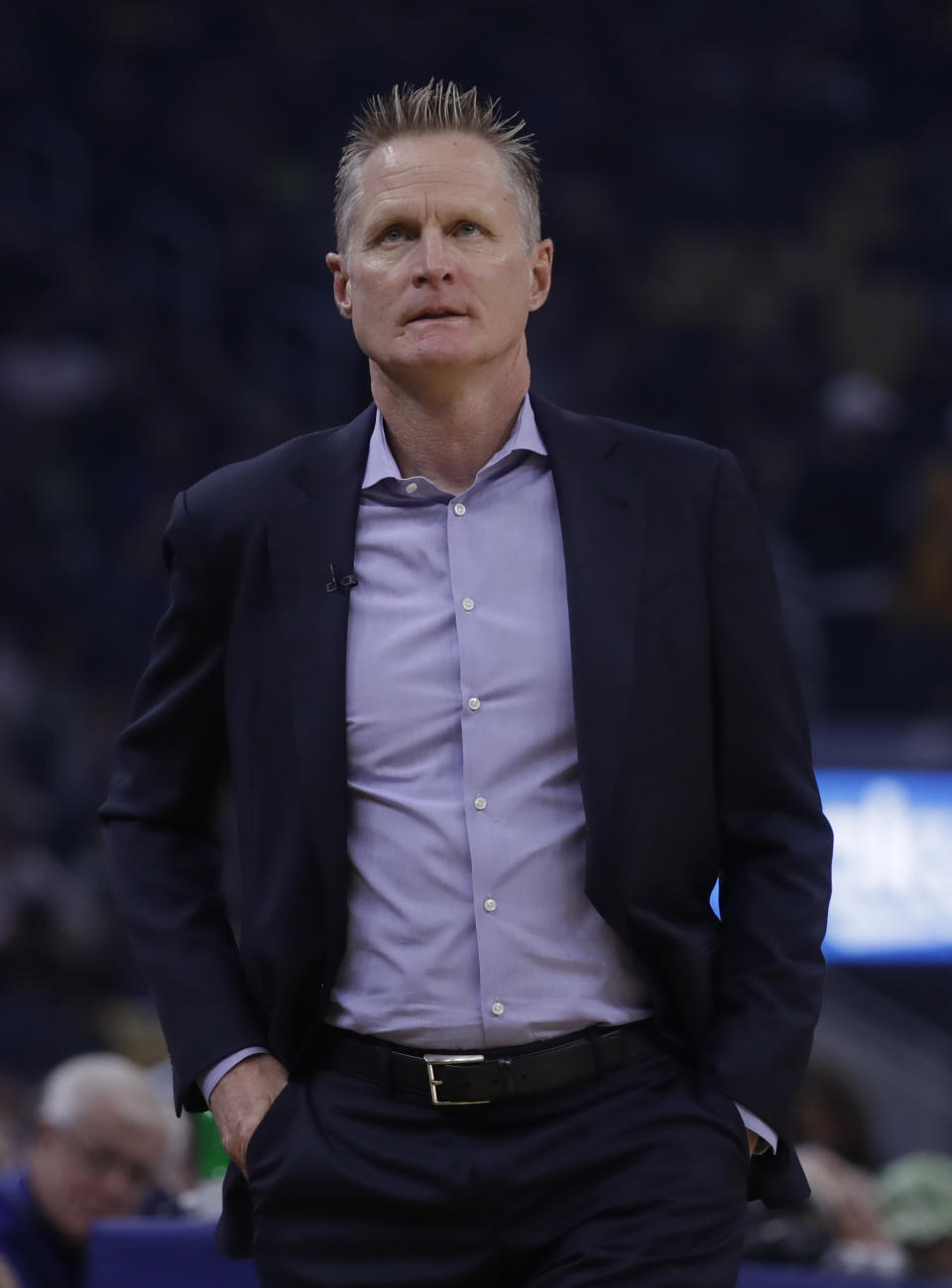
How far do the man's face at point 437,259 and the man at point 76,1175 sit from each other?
6.80 feet

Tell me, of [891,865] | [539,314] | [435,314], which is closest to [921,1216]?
[435,314]

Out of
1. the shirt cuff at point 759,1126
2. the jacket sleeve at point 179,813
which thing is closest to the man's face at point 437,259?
the jacket sleeve at point 179,813

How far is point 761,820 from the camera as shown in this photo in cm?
207

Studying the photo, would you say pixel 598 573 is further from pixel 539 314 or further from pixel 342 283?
pixel 539 314

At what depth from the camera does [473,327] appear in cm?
206

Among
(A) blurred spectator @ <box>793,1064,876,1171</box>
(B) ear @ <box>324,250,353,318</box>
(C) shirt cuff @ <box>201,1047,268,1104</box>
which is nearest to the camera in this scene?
(C) shirt cuff @ <box>201,1047,268,1104</box>

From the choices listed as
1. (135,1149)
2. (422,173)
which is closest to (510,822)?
(422,173)

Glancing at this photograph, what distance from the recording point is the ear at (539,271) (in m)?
2.17

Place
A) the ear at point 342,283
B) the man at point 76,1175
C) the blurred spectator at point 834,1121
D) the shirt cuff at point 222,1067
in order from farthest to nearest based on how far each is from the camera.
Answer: the blurred spectator at point 834,1121
the man at point 76,1175
the ear at point 342,283
the shirt cuff at point 222,1067

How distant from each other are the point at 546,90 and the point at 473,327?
348 inches

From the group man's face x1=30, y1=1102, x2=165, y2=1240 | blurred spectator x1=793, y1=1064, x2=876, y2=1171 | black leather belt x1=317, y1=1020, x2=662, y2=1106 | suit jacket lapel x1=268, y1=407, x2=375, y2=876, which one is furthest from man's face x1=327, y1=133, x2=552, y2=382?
Result: blurred spectator x1=793, y1=1064, x2=876, y2=1171

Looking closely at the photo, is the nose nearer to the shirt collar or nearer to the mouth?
the mouth

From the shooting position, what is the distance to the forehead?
6.82 ft

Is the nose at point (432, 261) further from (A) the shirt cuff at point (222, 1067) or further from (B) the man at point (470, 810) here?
(A) the shirt cuff at point (222, 1067)
